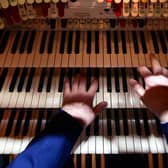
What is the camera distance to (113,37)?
58.9 inches

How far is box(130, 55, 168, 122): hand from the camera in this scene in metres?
1.21

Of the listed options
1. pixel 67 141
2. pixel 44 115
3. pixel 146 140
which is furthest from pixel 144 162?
pixel 44 115

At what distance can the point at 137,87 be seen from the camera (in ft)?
4.25

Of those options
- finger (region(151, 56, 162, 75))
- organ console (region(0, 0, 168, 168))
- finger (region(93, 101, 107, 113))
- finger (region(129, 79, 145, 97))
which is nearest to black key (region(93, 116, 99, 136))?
organ console (region(0, 0, 168, 168))

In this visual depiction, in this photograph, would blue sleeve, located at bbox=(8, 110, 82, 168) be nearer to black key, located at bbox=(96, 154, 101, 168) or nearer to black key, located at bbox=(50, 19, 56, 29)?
black key, located at bbox=(96, 154, 101, 168)

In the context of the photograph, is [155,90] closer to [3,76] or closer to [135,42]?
[135,42]

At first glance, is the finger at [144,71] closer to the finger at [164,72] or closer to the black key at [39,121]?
the finger at [164,72]

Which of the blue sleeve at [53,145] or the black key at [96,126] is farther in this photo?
the black key at [96,126]

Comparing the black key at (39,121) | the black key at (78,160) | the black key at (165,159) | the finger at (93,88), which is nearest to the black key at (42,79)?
the black key at (39,121)

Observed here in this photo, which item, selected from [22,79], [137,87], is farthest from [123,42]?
[22,79]

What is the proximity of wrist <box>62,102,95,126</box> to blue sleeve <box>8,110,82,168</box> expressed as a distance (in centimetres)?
2

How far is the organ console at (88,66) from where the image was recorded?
1304 mm

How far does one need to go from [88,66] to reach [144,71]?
0.78 feet

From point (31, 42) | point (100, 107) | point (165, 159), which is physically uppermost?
point (31, 42)
